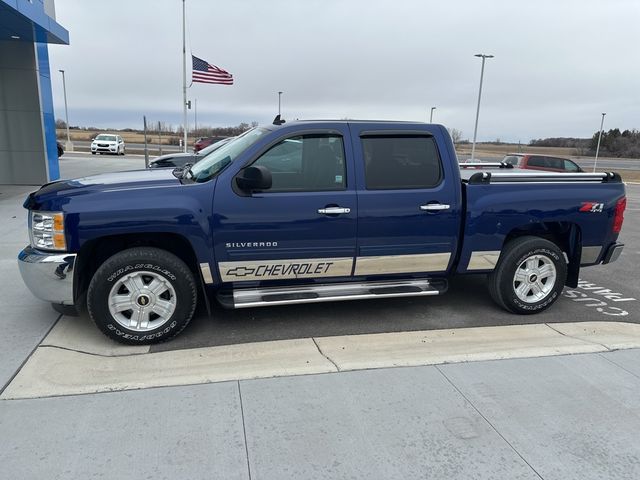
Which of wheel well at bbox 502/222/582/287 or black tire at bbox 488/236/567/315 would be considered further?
wheel well at bbox 502/222/582/287

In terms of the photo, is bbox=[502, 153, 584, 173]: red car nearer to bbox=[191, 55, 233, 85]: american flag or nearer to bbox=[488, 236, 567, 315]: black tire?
bbox=[191, 55, 233, 85]: american flag

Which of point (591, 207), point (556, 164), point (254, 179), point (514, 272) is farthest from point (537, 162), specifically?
point (254, 179)

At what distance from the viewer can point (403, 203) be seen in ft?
14.4

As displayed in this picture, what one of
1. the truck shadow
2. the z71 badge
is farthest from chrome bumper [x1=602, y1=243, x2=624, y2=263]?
the truck shadow

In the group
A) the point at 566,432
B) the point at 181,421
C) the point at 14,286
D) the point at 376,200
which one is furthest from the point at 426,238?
the point at 14,286

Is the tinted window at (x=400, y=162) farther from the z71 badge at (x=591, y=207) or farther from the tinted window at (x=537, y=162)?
the tinted window at (x=537, y=162)

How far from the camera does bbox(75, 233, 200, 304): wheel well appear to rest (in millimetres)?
4043

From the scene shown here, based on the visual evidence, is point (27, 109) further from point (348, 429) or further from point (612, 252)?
point (612, 252)

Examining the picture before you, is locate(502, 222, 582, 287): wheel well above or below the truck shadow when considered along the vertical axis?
above

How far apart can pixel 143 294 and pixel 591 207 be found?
4.36 meters

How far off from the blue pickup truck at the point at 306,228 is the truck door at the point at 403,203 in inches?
0.4

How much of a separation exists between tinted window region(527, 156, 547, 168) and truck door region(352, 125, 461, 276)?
1803 cm

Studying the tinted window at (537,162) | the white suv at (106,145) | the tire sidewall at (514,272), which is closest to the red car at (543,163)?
the tinted window at (537,162)

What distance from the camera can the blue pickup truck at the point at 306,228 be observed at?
3.93 metres
